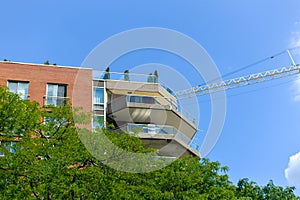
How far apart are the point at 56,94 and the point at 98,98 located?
2.70m

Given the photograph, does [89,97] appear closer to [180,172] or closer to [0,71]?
[0,71]

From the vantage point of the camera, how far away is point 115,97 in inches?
1121

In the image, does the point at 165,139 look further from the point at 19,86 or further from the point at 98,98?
the point at 19,86

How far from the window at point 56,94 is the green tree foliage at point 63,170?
8936 mm

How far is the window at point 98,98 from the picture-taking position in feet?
88.1

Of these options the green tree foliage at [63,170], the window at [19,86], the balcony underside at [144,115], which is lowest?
the green tree foliage at [63,170]

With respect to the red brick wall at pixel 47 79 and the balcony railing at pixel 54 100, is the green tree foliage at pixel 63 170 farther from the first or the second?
the red brick wall at pixel 47 79

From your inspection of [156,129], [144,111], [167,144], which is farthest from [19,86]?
[167,144]

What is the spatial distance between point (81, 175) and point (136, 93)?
1541 cm

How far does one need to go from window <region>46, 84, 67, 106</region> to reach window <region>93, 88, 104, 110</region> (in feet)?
6.33

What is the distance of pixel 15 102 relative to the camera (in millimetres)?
13977

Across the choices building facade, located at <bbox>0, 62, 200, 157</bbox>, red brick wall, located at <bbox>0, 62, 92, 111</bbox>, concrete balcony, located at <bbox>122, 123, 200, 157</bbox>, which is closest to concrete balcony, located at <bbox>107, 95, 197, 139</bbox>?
building facade, located at <bbox>0, 62, 200, 157</bbox>

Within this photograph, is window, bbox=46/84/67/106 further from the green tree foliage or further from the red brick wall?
the green tree foliage

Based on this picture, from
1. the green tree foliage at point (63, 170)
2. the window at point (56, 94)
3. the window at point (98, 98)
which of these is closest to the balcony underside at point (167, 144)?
the window at point (98, 98)
